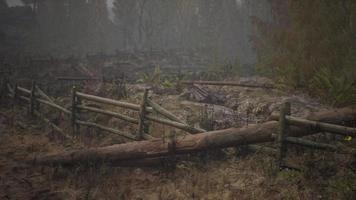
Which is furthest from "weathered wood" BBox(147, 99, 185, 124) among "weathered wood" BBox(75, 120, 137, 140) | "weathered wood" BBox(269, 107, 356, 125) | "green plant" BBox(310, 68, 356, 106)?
"green plant" BBox(310, 68, 356, 106)

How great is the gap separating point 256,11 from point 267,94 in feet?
137

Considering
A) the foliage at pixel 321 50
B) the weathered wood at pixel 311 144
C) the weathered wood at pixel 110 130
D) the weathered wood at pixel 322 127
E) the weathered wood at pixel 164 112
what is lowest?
the weathered wood at pixel 110 130

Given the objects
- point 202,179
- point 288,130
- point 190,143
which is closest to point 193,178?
point 202,179

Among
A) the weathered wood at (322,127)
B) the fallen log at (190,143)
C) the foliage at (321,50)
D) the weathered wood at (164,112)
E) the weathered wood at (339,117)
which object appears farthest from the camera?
the foliage at (321,50)

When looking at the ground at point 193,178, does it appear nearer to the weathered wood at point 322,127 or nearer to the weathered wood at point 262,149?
the weathered wood at point 262,149

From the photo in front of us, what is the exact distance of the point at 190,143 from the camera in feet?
19.6

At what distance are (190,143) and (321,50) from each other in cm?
800

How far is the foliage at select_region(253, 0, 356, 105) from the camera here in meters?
9.65

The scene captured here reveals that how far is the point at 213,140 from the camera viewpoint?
5.85 metres

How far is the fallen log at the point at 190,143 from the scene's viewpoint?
18.4 feet

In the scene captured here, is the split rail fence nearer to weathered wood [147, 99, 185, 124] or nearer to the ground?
weathered wood [147, 99, 185, 124]

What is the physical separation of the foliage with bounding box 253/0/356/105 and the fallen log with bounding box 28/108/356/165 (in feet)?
13.5

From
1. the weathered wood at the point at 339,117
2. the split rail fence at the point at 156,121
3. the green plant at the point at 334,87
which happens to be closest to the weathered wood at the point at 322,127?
the split rail fence at the point at 156,121

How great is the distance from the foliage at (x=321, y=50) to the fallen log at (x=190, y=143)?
13.5 ft
